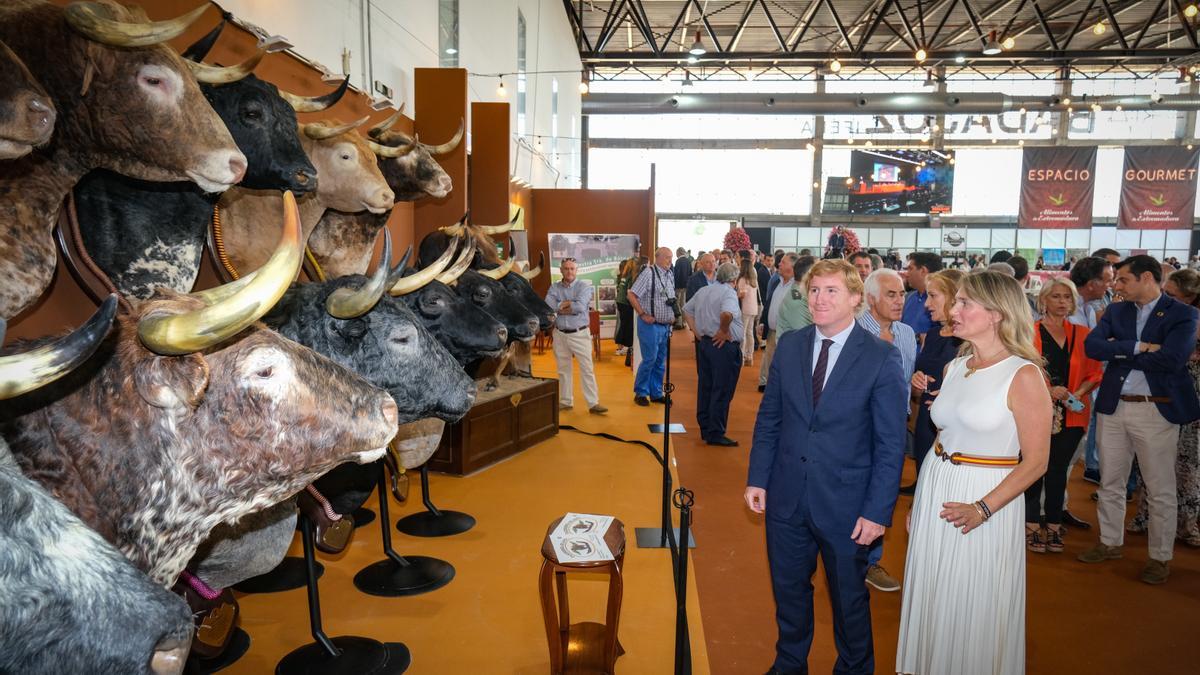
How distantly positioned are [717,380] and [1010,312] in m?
4.36

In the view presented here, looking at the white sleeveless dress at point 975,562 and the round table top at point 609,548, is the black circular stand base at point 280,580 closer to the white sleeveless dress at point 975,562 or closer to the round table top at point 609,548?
the round table top at point 609,548

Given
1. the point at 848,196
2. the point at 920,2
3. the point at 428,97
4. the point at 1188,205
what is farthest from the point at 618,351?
the point at 1188,205

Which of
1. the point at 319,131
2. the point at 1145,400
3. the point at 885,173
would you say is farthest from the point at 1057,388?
the point at 885,173

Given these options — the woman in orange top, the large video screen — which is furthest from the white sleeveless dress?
the large video screen

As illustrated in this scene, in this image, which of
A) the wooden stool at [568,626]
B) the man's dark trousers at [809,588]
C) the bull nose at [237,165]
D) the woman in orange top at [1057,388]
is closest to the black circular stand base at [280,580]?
the wooden stool at [568,626]

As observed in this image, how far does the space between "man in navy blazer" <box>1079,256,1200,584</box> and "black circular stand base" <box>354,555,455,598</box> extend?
155 inches

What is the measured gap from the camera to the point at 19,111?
1521 mm

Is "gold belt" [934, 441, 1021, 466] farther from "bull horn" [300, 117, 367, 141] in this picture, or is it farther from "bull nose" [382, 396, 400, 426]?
"bull horn" [300, 117, 367, 141]

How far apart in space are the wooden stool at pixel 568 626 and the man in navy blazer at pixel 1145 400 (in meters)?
3.24

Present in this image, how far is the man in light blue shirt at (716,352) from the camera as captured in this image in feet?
22.3

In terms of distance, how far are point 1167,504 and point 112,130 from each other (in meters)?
5.32

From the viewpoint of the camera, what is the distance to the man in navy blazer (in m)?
3.97

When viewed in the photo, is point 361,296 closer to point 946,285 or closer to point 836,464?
point 836,464

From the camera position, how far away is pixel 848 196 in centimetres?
2273
